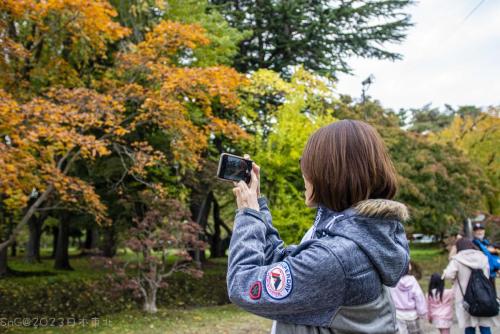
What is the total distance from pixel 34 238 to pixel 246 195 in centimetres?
1966

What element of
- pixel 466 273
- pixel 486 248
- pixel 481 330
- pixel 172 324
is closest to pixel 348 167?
pixel 466 273

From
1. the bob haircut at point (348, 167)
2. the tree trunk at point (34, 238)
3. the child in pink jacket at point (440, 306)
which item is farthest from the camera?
the tree trunk at point (34, 238)

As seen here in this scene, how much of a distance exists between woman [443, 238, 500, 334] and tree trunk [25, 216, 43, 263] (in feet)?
52.6

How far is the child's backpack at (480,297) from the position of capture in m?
5.38

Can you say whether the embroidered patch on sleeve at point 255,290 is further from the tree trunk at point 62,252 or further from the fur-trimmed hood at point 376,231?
the tree trunk at point 62,252

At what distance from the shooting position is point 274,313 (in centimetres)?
136

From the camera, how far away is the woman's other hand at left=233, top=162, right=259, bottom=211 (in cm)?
157

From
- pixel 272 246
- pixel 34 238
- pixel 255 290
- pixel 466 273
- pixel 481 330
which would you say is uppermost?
pixel 272 246

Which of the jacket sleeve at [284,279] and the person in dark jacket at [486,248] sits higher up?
the jacket sleeve at [284,279]

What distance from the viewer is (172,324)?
8914 millimetres

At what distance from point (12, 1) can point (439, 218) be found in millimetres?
15140

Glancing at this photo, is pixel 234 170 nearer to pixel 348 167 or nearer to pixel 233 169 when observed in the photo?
pixel 233 169

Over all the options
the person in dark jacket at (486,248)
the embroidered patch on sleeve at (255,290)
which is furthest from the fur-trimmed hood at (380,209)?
the person in dark jacket at (486,248)

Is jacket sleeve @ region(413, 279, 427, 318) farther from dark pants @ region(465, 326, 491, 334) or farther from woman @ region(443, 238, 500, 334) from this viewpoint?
dark pants @ region(465, 326, 491, 334)
